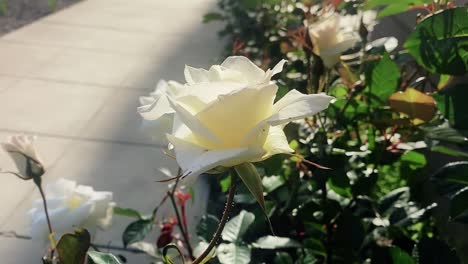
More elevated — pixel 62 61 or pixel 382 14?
pixel 382 14

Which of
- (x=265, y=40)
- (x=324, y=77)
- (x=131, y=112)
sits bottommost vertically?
(x=131, y=112)

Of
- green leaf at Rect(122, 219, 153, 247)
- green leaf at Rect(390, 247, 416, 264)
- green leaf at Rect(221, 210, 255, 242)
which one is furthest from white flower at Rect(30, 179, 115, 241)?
green leaf at Rect(390, 247, 416, 264)

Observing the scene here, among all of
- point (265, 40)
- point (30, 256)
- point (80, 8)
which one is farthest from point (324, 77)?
point (80, 8)

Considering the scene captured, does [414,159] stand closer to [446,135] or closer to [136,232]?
[446,135]

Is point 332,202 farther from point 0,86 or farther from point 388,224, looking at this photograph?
point 0,86

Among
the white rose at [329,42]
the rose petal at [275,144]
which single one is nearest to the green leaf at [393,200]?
the white rose at [329,42]

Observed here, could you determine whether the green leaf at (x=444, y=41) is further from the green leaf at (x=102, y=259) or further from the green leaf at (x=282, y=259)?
the green leaf at (x=102, y=259)

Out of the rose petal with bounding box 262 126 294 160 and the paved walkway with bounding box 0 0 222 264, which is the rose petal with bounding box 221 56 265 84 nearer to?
the rose petal with bounding box 262 126 294 160

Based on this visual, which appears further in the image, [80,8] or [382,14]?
[80,8]
